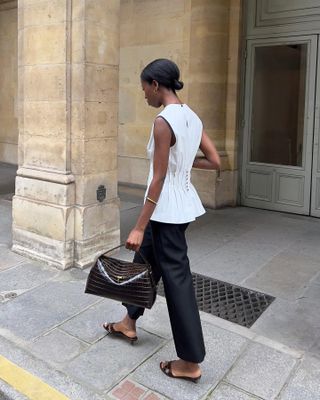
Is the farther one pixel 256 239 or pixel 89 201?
pixel 256 239

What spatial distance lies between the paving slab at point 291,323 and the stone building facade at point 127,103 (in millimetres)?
1961

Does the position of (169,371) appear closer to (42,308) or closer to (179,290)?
(179,290)

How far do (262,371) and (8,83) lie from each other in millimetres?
10278

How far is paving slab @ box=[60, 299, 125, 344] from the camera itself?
11.6ft

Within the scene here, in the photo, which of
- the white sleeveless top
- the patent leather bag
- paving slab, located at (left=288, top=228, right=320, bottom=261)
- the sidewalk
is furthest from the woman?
paving slab, located at (left=288, top=228, right=320, bottom=261)

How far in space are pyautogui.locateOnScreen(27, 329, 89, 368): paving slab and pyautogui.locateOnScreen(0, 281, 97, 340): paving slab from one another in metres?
0.11

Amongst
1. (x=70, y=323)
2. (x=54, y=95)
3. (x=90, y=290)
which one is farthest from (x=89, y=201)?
(x=90, y=290)

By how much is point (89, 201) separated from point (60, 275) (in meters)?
0.79

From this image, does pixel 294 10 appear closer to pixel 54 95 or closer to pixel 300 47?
pixel 300 47

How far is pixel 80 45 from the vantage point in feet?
15.1

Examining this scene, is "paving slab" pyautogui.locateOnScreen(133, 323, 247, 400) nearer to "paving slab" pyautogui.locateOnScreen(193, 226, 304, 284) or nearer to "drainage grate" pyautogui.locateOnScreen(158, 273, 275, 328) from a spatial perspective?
"drainage grate" pyautogui.locateOnScreen(158, 273, 275, 328)

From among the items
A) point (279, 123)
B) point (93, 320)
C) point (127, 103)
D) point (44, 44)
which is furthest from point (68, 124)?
point (127, 103)

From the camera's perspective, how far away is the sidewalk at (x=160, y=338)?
2922 millimetres

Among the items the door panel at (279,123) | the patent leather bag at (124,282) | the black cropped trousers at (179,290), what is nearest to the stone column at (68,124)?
the patent leather bag at (124,282)
